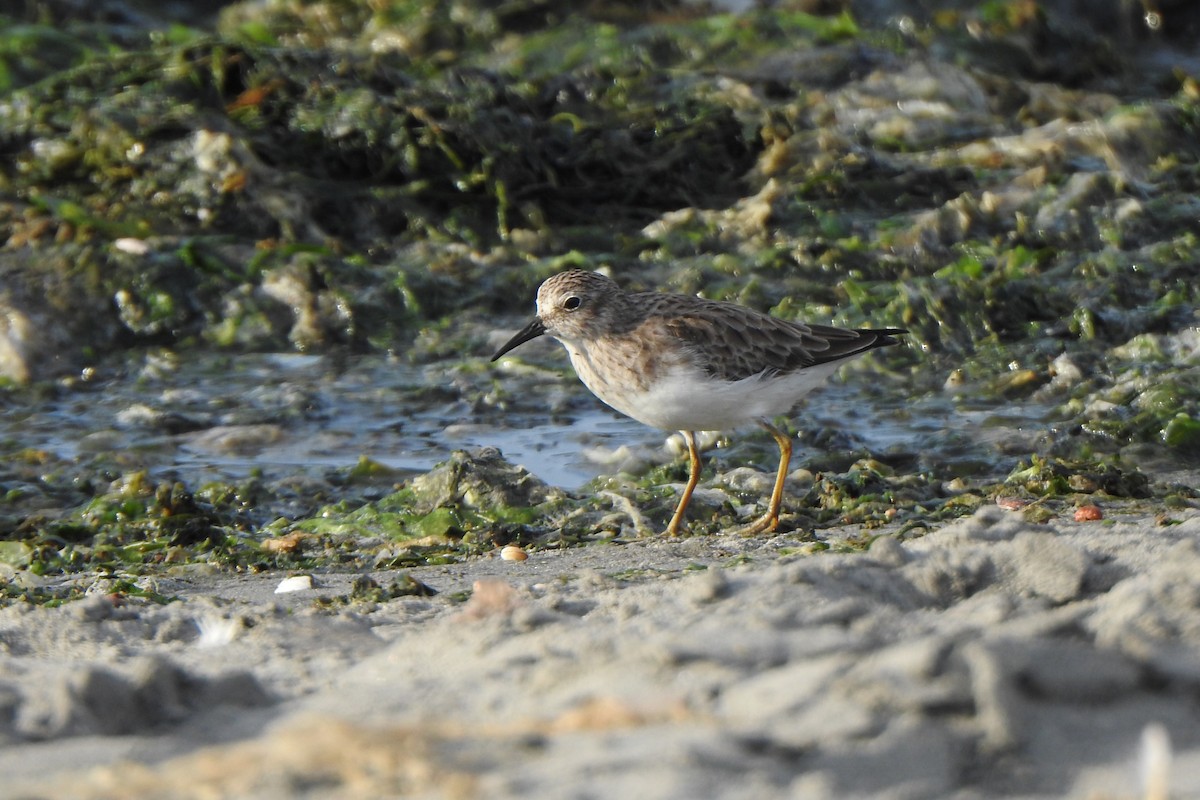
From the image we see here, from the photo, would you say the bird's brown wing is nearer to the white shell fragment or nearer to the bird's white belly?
the bird's white belly

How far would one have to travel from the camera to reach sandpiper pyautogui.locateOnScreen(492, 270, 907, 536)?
5.32 m

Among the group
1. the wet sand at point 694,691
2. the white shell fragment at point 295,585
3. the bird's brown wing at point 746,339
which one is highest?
the wet sand at point 694,691

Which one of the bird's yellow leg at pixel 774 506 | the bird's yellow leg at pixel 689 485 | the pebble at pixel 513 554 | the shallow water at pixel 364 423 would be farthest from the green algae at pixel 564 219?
the pebble at pixel 513 554

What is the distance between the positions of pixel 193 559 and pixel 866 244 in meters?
4.38

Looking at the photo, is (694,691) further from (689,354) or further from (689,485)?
(689,354)

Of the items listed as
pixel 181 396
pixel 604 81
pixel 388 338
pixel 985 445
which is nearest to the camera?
pixel 985 445

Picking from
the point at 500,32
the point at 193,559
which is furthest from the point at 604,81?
the point at 193,559

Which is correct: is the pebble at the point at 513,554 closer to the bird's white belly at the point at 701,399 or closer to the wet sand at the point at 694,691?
the bird's white belly at the point at 701,399

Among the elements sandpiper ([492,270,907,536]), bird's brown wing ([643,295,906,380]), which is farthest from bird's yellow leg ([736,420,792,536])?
bird's brown wing ([643,295,906,380])

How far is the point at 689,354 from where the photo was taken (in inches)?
212

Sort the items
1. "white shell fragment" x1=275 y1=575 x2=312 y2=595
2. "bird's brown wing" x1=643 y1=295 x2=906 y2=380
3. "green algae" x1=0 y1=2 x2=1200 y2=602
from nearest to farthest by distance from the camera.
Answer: "white shell fragment" x1=275 y1=575 x2=312 y2=595 → "bird's brown wing" x1=643 y1=295 x2=906 y2=380 → "green algae" x1=0 y1=2 x2=1200 y2=602

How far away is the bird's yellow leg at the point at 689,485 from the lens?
5.11m

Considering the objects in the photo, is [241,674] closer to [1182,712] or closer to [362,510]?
[1182,712]

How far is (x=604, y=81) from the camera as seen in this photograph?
32.5 ft
